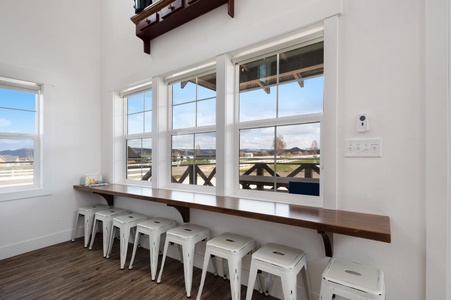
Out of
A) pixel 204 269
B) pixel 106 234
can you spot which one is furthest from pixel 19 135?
pixel 204 269

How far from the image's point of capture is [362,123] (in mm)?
1569

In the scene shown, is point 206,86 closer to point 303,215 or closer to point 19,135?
point 303,215

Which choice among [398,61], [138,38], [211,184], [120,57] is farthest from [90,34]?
[398,61]

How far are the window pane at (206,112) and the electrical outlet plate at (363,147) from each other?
140 cm

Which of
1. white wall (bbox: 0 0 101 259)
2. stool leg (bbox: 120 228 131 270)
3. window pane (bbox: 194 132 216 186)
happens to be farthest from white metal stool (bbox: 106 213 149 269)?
white wall (bbox: 0 0 101 259)

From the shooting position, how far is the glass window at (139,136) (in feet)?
10.4

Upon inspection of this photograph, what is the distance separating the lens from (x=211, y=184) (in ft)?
8.22

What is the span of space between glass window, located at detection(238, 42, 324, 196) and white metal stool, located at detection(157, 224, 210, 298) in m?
0.62

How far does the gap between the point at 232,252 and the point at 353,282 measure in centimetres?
82

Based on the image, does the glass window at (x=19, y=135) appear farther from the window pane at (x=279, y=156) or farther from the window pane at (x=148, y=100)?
the window pane at (x=279, y=156)

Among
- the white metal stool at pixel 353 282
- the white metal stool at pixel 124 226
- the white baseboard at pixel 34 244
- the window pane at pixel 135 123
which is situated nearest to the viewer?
the white metal stool at pixel 353 282

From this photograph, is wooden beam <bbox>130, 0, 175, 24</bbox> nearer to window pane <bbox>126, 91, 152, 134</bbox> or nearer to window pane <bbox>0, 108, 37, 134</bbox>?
window pane <bbox>126, 91, 152, 134</bbox>

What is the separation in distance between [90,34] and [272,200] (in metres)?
3.68

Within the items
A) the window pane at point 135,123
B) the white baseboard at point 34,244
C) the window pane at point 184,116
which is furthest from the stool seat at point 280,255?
the white baseboard at point 34,244
